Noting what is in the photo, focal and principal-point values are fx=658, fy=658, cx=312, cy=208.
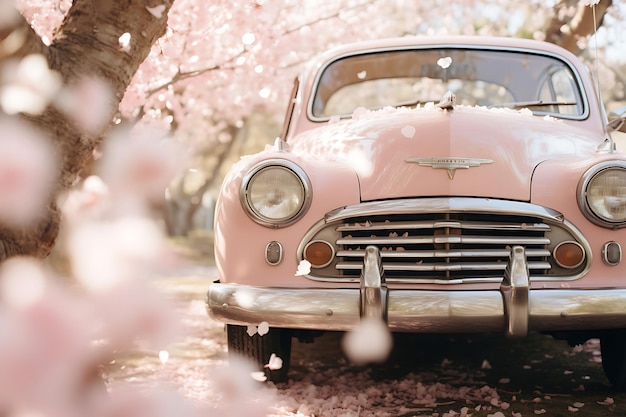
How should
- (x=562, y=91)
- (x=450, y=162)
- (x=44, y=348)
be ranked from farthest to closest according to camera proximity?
(x=562, y=91) < (x=450, y=162) < (x=44, y=348)

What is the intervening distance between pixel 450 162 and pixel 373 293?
666mm

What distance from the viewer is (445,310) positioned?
7.64 ft

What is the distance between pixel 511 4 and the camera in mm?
9719

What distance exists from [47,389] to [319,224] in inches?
62.0

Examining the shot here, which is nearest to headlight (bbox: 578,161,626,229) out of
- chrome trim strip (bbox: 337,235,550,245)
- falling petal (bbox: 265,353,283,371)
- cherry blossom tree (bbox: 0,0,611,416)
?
chrome trim strip (bbox: 337,235,550,245)

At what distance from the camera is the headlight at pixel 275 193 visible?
8.34 ft

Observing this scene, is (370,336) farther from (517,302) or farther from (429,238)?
(517,302)

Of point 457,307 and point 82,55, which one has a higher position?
point 82,55

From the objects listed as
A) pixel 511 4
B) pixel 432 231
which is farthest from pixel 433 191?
pixel 511 4

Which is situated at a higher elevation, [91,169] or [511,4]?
[511,4]

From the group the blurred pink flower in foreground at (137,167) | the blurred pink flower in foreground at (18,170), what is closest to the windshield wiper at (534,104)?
the blurred pink flower in foreground at (137,167)

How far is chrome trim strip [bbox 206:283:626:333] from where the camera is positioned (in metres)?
2.33

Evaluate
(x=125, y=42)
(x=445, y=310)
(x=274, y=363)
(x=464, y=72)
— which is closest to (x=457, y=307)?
(x=445, y=310)

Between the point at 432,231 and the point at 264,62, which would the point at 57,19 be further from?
the point at 432,231
